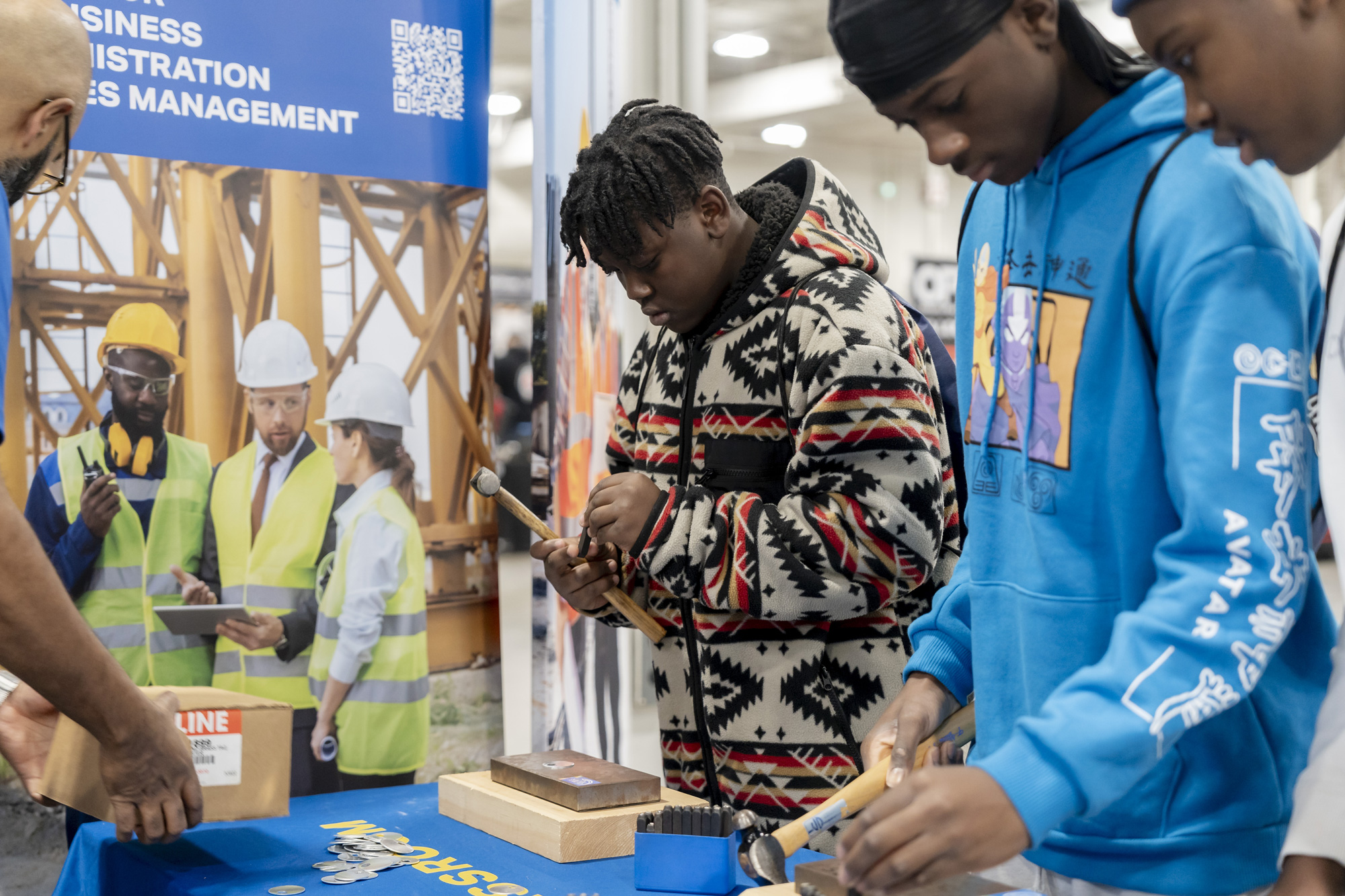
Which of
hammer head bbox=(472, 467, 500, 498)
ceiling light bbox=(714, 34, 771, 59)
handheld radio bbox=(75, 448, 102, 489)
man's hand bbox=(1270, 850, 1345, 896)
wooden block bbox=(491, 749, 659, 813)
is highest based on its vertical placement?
ceiling light bbox=(714, 34, 771, 59)

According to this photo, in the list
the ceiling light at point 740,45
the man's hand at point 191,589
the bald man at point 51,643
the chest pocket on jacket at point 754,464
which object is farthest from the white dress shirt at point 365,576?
the ceiling light at point 740,45

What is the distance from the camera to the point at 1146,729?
78 cm

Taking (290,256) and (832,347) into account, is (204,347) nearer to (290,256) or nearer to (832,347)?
(290,256)

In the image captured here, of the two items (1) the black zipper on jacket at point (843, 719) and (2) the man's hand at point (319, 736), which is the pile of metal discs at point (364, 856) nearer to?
(1) the black zipper on jacket at point (843, 719)

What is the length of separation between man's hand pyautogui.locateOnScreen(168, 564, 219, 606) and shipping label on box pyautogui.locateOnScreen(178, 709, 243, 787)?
0.62 m

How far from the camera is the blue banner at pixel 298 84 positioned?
2133 mm

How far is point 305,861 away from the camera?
1.52 meters

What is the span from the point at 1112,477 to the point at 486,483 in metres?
0.96

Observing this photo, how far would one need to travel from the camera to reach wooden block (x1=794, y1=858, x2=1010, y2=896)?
1.03 meters

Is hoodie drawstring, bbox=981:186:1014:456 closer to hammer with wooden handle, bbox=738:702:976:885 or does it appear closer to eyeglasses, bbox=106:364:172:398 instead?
hammer with wooden handle, bbox=738:702:976:885

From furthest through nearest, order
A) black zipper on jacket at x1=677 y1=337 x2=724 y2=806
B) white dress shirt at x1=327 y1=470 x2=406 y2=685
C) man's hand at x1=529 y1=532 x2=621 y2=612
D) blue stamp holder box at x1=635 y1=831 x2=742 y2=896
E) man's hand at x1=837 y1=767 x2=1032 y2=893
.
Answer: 1. white dress shirt at x1=327 y1=470 x2=406 y2=685
2. man's hand at x1=529 y1=532 x2=621 y2=612
3. black zipper on jacket at x1=677 y1=337 x2=724 y2=806
4. blue stamp holder box at x1=635 y1=831 x2=742 y2=896
5. man's hand at x1=837 y1=767 x2=1032 y2=893

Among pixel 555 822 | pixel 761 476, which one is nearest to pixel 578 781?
pixel 555 822

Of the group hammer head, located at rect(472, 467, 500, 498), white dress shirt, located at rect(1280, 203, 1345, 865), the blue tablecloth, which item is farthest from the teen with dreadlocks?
white dress shirt, located at rect(1280, 203, 1345, 865)

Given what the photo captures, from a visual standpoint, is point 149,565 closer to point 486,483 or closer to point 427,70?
point 486,483
